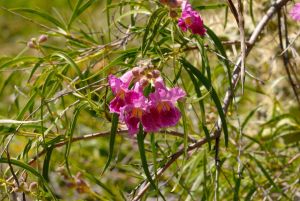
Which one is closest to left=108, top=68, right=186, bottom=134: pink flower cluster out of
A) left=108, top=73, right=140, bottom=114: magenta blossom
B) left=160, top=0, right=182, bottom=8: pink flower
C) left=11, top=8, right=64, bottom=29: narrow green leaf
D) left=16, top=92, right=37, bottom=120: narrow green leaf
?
left=108, top=73, right=140, bottom=114: magenta blossom

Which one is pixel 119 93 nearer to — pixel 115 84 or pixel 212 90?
pixel 115 84

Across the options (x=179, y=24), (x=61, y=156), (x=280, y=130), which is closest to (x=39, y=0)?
(x=61, y=156)

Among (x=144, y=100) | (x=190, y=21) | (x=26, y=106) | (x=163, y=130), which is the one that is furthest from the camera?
(x=163, y=130)

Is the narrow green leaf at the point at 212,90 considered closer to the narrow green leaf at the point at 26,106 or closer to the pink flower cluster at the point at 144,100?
the pink flower cluster at the point at 144,100

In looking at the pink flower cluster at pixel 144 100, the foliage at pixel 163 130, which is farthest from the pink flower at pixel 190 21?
the pink flower cluster at pixel 144 100

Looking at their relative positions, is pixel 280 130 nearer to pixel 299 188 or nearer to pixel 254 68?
pixel 299 188

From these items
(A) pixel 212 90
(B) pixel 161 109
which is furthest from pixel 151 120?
(A) pixel 212 90
